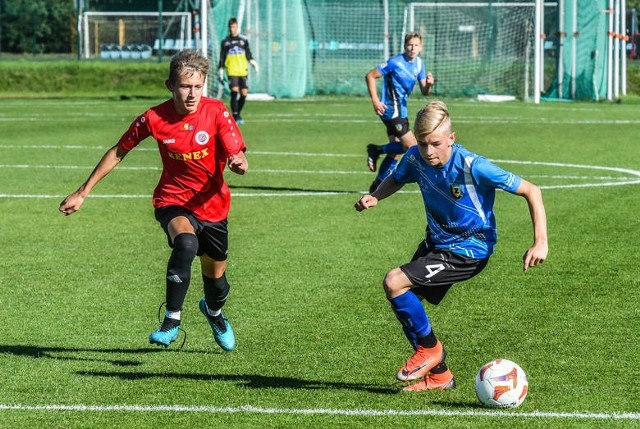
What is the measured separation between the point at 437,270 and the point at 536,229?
609 millimetres

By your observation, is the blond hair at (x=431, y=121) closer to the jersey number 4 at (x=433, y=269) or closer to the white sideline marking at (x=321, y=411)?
the jersey number 4 at (x=433, y=269)

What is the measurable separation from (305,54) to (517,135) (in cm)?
1478

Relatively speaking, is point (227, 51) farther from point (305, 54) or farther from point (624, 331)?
point (624, 331)

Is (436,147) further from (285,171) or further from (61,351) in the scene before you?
(285,171)

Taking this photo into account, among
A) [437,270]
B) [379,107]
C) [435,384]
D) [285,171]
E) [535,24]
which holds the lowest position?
[285,171]

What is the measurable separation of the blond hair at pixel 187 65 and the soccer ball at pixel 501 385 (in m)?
2.45

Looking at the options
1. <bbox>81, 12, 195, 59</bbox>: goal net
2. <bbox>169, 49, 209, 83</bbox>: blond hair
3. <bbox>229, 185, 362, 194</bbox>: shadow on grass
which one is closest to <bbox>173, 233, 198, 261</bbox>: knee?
<bbox>169, 49, 209, 83</bbox>: blond hair

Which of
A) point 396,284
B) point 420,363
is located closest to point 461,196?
point 396,284

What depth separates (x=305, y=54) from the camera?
37656 mm

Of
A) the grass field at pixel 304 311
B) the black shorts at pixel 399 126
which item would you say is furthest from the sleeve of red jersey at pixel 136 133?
the black shorts at pixel 399 126

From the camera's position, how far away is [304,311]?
865 centimetres

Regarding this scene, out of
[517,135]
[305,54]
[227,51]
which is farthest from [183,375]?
[305,54]

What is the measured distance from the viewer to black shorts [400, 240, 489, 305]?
21.4ft

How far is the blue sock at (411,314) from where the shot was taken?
6500mm
